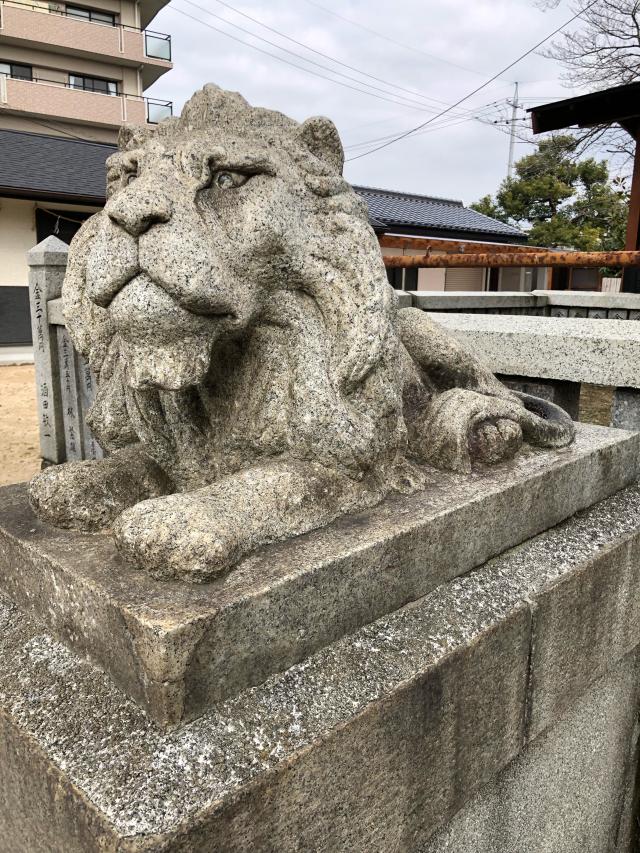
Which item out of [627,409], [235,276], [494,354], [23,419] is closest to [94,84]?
[23,419]

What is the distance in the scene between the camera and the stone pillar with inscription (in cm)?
486

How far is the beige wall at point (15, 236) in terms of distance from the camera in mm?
11000

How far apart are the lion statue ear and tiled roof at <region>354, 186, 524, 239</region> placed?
1271cm

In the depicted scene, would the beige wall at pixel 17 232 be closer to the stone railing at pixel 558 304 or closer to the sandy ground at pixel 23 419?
the sandy ground at pixel 23 419

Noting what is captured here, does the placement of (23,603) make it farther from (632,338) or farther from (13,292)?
(13,292)

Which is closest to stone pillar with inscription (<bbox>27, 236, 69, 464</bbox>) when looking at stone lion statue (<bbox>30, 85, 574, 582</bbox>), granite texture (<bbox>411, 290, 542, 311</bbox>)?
granite texture (<bbox>411, 290, 542, 311</bbox>)

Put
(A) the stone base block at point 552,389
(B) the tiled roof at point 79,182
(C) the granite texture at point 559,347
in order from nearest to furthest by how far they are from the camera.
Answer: (C) the granite texture at point 559,347, (A) the stone base block at point 552,389, (B) the tiled roof at point 79,182

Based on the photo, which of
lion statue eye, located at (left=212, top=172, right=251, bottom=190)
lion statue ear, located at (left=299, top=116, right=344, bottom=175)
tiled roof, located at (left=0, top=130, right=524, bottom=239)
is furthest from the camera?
tiled roof, located at (left=0, top=130, right=524, bottom=239)

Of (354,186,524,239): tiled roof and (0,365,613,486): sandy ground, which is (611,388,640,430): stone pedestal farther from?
(354,186,524,239): tiled roof

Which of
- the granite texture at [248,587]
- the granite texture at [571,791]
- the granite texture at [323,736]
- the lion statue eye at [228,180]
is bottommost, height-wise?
the granite texture at [571,791]

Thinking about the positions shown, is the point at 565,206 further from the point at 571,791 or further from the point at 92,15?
the point at 571,791

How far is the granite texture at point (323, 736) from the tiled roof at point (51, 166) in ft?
33.7

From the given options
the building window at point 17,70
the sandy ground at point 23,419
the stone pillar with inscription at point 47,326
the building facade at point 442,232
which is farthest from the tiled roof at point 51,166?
the building window at point 17,70

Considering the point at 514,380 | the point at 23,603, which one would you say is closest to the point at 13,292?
the point at 514,380
